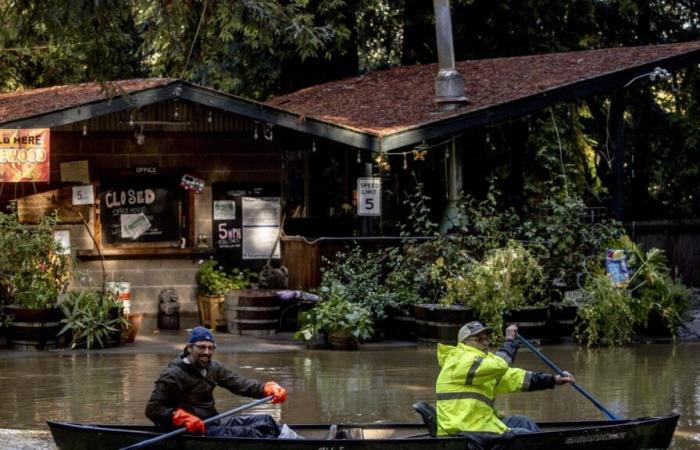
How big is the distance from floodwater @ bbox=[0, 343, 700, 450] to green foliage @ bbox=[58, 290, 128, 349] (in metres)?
0.55

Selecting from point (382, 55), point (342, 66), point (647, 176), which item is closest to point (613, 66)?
point (342, 66)

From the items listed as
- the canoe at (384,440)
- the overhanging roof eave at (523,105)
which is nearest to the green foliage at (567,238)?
the overhanging roof eave at (523,105)

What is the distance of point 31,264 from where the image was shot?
18312mm

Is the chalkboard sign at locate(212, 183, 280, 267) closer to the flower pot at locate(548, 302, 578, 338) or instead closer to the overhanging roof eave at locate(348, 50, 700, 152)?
the overhanging roof eave at locate(348, 50, 700, 152)

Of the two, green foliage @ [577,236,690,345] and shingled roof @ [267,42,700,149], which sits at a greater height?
shingled roof @ [267,42,700,149]

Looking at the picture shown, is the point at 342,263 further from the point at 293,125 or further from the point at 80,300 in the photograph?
the point at 80,300

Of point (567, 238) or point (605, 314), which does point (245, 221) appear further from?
point (605, 314)

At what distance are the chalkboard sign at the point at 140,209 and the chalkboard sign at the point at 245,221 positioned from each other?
0.70 meters

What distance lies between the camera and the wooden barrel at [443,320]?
59.0ft

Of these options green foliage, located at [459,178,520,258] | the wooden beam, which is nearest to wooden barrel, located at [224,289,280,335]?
green foliage, located at [459,178,520,258]

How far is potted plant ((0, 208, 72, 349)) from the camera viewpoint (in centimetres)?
1809

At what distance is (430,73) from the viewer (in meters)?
24.2

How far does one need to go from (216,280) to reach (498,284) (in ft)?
16.3

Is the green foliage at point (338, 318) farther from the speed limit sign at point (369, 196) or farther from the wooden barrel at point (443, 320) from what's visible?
the speed limit sign at point (369, 196)
